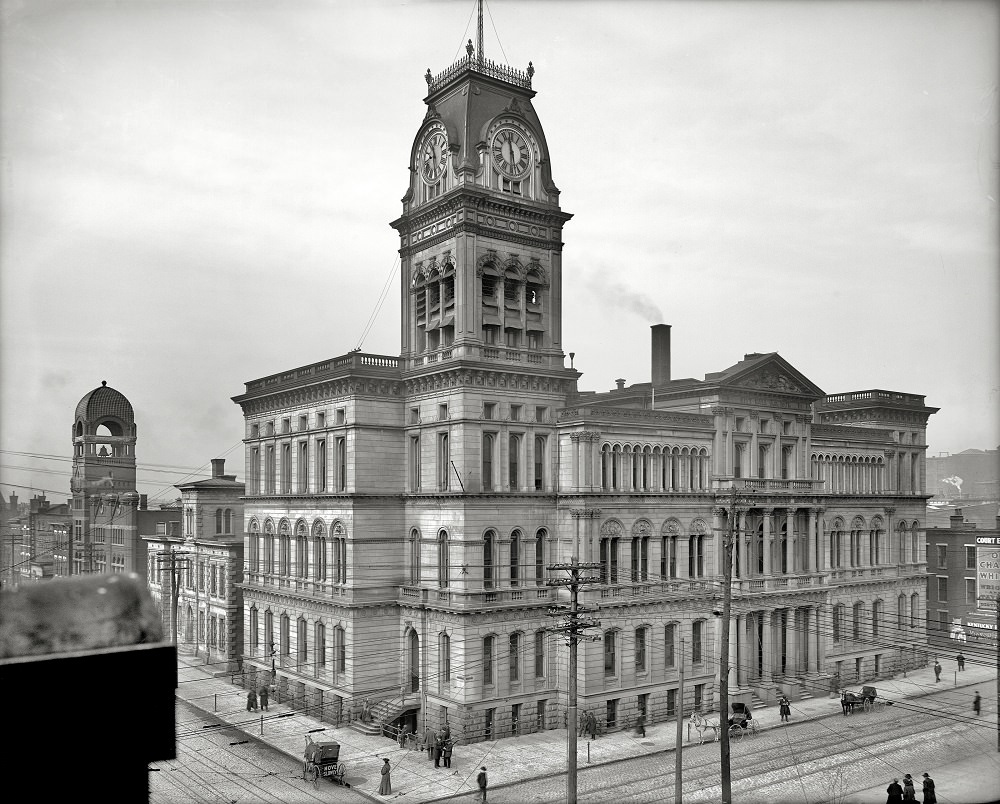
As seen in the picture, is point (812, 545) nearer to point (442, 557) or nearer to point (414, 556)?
point (442, 557)

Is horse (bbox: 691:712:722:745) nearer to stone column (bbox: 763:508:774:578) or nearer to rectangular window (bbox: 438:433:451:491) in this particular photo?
stone column (bbox: 763:508:774:578)

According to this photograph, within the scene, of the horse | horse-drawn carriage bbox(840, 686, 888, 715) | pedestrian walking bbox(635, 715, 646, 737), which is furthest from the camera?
horse-drawn carriage bbox(840, 686, 888, 715)

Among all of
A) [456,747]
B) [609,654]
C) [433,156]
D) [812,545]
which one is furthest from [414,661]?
[433,156]

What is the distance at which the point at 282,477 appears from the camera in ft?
169

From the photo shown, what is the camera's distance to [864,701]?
4819 centimetres

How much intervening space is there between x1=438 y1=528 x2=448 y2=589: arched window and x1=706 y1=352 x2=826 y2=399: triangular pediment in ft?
59.0

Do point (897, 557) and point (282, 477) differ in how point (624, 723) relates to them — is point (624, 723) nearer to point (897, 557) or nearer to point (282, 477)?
point (282, 477)

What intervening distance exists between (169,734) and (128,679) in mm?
303

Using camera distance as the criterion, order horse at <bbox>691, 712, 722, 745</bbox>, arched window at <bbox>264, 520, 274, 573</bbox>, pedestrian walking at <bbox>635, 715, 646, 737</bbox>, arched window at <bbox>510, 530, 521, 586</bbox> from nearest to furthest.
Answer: horse at <bbox>691, 712, 722, 745</bbox> → pedestrian walking at <bbox>635, 715, 646, 737</bbox> → arched window at <bbox>510, 530, 521, 586</bbox> → arched window at <bbox>264, 520, 274, 573</bbox>

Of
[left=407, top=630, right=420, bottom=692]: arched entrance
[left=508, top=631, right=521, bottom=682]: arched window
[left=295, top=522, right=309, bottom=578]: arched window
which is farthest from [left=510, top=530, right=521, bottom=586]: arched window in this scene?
[left=295, top=522, right=309, bottom=578]: arched window

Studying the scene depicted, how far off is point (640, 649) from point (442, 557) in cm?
1170

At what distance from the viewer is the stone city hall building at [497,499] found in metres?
43.4

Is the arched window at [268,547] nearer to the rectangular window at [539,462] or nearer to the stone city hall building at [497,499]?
the stone city hall building at [497,499]

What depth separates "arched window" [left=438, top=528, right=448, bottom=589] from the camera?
4356 cm
